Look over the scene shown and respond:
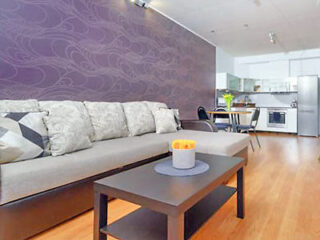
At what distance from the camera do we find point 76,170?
1602 millimetres

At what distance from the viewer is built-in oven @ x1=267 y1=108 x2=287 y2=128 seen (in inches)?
260

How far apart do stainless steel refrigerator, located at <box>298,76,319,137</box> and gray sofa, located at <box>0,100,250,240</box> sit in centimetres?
597

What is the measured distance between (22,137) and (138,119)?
148 cm

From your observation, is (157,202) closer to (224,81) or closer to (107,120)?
(107,120)

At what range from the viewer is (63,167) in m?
1.53

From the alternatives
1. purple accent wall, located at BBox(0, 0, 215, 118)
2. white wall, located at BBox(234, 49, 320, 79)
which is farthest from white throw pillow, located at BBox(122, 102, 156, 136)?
white wall, located at BBox(234, 49, 320, 79)

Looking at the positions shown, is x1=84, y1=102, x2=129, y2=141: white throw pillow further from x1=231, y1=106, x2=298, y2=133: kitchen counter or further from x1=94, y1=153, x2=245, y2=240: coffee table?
x1=231, y1=106, x2=298, y2=133: kitchen counter

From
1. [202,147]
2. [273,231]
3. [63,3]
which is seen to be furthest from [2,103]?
[273,231]

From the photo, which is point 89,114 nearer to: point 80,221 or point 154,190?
point 80,221

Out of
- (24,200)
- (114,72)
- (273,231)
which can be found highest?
(114,72)

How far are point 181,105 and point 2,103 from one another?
10.9ft

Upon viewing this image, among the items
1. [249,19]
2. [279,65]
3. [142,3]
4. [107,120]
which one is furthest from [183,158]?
[279,65]

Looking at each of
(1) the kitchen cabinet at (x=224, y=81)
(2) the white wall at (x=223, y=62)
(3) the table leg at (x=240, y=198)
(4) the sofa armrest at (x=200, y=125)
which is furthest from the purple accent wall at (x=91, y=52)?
(3) the table leg at (x=240, y=198)

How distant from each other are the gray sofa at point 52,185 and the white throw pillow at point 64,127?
0.24ft
